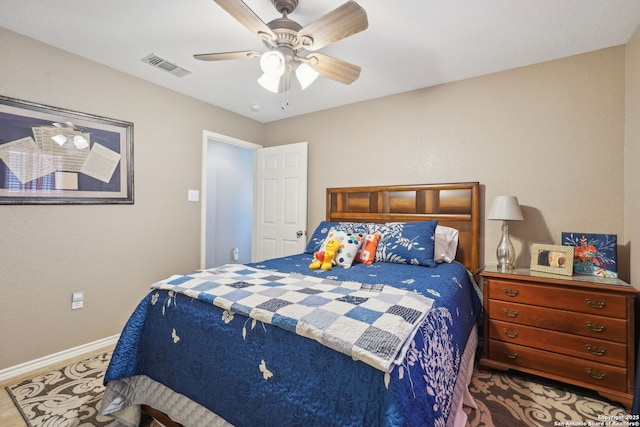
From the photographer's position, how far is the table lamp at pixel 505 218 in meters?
2.23

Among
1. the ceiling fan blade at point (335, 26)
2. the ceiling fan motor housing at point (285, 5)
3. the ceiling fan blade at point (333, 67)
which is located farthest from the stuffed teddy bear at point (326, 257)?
the ceiling fan motor housing at point (285, 5)

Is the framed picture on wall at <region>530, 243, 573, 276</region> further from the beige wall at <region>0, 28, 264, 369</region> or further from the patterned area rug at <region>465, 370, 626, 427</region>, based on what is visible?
the beige wall at <region>0, 28, 264, 369</region>

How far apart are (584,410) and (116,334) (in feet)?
11.6

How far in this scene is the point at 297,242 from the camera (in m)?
3.62

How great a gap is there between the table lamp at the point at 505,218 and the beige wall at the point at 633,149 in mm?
629

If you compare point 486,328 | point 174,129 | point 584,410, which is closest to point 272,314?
point 486,328

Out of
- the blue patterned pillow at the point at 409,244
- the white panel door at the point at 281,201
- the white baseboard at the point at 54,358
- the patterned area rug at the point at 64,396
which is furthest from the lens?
the white panel door at the point at 281,201

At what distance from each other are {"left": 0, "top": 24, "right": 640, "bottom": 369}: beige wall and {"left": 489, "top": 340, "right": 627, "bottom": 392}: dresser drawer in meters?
0.76

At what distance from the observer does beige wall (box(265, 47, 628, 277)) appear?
2.15 meters

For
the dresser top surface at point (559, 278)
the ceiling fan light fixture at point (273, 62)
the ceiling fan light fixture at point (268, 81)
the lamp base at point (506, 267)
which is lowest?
the dresser top surface at point (559, 278)

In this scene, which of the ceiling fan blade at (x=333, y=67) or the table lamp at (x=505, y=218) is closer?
the ceiling fan blade at (x=333, y=67)

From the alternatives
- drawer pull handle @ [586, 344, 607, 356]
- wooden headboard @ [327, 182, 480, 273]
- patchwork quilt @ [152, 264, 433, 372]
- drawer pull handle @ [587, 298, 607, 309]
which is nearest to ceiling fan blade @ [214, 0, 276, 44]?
patchwork quilt @ [152, 264, 433, 372]

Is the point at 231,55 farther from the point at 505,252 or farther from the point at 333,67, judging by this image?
the point at 505,252

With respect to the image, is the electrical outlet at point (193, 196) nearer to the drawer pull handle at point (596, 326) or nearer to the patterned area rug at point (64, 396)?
the patterned area rug at point (64, 396)
